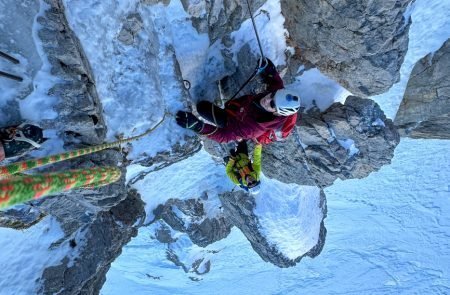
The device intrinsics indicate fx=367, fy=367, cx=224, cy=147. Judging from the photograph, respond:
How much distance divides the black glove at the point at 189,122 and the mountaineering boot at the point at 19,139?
222 centimetres

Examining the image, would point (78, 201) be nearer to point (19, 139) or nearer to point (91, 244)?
point (91, 244)

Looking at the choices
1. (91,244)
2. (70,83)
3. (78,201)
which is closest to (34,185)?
(70,83)

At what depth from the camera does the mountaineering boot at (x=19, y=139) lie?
4594mm

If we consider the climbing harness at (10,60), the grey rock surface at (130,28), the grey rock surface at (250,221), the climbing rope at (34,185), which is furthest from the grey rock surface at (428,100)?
the climbing harness at (10,60)

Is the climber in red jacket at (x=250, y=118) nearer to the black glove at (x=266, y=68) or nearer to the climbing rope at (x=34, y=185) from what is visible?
the black glove at (x=266, y=68)

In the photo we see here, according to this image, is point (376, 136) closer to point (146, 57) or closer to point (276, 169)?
point (276, 169)

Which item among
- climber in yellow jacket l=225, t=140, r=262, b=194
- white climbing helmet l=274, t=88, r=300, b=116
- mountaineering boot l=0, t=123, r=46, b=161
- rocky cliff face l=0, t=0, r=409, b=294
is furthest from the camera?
climber in yellow jacket l=225, t=140, r=262, b=194

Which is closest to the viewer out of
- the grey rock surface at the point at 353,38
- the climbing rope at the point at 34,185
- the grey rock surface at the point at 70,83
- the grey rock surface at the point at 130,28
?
the climbing rope at the point at 34,185

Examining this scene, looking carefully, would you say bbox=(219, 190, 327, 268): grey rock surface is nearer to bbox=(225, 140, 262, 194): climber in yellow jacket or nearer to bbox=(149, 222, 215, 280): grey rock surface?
bbox=(149, 222, 215, 280): grey rock surface

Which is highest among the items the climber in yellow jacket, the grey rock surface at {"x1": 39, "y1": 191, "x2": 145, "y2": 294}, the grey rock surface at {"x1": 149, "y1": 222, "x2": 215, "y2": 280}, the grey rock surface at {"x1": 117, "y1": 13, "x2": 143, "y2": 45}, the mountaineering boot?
the grey rock surface at {"x1": 117, "y1": 13, "x2": 143, "y2": 45}

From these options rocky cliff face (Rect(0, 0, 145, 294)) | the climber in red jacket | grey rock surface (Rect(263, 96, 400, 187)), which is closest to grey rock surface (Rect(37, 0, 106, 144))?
rocky cliff face (Rect(0, 0, 145, 294))

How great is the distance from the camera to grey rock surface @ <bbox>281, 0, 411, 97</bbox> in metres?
5.63

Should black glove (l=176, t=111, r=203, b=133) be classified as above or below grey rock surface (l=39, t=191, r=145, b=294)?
above

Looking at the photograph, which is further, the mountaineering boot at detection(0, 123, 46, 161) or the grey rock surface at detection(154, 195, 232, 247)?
the grey rock surface at detection(154, 195, 232, 247)
